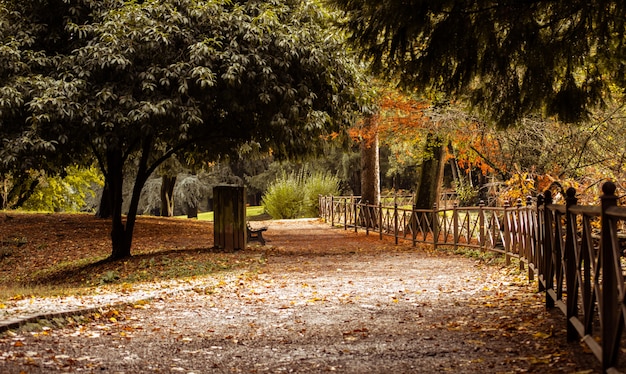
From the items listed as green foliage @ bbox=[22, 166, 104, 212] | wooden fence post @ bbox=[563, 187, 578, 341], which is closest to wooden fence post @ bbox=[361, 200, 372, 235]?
green foliage @ bbox=[22, 166, 104, 212]

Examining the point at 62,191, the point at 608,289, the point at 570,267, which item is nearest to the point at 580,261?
the point at 570,267

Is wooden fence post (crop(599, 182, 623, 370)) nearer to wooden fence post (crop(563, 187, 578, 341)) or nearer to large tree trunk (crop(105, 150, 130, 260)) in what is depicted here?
wooden fence post (crop(563, 187, 578, 341))

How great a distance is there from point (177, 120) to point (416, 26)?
8339mm

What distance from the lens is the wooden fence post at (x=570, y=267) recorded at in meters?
5.48

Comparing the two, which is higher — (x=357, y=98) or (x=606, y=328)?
(x=357, y=98)

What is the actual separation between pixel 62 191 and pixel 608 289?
34.3 meters

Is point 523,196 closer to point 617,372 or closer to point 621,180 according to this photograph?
point 621,180

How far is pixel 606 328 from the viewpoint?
4180 millimetres

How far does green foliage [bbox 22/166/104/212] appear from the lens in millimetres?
31531

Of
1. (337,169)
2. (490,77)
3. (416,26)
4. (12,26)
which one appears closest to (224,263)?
(12,26)

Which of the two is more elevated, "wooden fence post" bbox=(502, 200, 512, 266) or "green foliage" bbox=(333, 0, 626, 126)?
"green foliage" bbox=(333, 0, 626, 126)

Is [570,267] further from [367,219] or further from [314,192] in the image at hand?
[314,192]

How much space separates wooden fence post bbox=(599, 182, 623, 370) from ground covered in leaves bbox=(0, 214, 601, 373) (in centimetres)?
67

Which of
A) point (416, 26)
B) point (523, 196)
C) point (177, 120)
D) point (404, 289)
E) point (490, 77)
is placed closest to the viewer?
point (416, 26)
